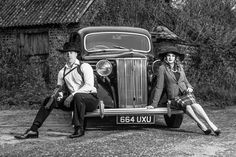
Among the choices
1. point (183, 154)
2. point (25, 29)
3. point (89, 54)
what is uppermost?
point (25, 29)

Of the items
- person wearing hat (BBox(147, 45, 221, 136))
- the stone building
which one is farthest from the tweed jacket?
the stone building

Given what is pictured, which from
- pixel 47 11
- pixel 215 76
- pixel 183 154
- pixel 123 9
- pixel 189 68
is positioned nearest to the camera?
pixel 183 154

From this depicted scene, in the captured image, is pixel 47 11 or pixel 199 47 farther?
pixel 47 11

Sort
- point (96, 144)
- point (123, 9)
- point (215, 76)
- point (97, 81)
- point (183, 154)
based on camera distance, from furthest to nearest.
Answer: point (123, 9) → point (215, 76) → point (97, 81) → point (96, 144) → point (183, 154)

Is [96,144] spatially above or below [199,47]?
below

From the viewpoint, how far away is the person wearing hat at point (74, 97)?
681 centimetres

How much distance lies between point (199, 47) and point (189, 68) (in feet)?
4.81

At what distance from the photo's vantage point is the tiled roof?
1931 centimetres

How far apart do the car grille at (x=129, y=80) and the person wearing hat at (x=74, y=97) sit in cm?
69

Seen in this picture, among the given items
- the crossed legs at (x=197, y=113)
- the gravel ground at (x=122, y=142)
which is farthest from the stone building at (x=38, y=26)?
the crossed legs at (x=197, y=113)

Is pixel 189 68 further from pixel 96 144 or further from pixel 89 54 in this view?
pixel 96 144

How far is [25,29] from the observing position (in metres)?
20.8

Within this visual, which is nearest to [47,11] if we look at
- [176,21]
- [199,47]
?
[176,21]

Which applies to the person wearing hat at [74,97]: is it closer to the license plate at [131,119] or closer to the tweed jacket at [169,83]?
the license plate at [131,119]
